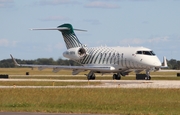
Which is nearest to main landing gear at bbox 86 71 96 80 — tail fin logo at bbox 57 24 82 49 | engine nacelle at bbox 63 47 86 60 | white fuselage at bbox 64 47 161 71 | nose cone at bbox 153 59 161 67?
white fuselage at bbox 64 47 161 71

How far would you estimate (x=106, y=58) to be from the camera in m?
76.6

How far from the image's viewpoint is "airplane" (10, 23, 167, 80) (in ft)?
237

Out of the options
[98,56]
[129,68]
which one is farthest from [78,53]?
[129,68]

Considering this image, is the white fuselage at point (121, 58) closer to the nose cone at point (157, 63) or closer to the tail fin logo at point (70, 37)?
the nose cone at point (157, 63)

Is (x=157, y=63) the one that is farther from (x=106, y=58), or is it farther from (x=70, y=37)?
(x=70, y=37)

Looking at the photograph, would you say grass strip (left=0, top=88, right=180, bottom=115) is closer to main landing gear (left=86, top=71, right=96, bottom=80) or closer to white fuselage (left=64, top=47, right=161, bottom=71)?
white fuselage (left=64, top=47, right=161, bottom=71)

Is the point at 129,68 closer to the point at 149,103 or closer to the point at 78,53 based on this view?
the point at 78,53

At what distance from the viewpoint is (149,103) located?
33031mm

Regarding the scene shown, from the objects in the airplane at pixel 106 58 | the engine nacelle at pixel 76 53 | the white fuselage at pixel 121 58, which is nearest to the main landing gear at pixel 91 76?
the airplane at pixel 106 58

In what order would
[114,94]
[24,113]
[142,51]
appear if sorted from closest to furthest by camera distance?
[24,113] < [114,94] < [142,51]

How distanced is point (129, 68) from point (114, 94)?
34844 mm

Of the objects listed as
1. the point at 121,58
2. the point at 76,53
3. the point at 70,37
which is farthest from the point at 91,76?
the point at 70,37

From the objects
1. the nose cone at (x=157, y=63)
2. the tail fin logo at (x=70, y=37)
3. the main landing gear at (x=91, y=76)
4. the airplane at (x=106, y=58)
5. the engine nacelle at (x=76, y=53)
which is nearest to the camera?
the nose cone at (x=157, y=63)

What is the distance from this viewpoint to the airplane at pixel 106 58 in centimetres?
7212
